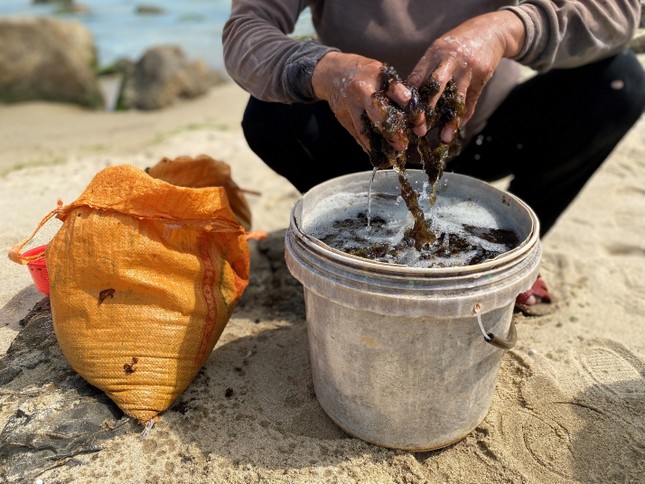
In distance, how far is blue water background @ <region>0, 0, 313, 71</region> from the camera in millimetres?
13180

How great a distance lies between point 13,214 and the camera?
9.29ft

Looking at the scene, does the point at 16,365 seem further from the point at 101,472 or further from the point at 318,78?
the point at 318,78

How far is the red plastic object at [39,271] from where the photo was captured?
204 cm

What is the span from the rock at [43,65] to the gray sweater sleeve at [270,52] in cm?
608

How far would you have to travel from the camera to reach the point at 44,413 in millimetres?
1777

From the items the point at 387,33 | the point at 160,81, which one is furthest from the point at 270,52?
the point at 160,81

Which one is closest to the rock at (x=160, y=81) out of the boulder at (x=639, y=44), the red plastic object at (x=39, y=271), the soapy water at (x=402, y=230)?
the red plastic object at (x=39, y=271)

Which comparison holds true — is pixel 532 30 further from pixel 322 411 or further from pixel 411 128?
pixel 322 411

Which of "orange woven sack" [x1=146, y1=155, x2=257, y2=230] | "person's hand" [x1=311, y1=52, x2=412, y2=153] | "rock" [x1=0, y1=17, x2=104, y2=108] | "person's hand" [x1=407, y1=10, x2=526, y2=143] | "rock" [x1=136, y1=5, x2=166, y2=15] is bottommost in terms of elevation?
"rock" [x1=136, y1=5, x2=166, y2=15]

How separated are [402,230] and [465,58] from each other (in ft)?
1.89

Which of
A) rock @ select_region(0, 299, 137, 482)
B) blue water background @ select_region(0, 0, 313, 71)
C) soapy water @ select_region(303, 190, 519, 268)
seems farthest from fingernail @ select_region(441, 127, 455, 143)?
blue water background @ select_region(0, 0, 313, 71)

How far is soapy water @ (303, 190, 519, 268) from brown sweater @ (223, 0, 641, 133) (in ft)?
1.48

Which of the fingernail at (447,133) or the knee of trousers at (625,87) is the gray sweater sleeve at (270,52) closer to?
the fingernail at (447,133)

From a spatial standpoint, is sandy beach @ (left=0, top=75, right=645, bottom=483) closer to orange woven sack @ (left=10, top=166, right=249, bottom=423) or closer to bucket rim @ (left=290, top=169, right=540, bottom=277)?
orange woven sack @ (left=10, top=166, right=249, bottom=423)
